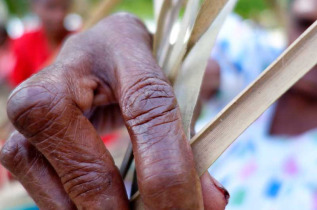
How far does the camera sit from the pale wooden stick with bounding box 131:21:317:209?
457 millimetres

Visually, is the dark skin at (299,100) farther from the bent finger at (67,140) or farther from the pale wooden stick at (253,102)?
the bent finger at (67,140)

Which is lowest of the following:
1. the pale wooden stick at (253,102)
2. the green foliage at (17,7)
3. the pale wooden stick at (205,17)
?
the green foliage at (17,7)

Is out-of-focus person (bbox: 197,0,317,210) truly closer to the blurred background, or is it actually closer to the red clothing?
the blurred background

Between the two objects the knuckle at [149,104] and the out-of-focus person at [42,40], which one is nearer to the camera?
the knuckle at [149,104]

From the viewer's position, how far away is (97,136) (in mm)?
481

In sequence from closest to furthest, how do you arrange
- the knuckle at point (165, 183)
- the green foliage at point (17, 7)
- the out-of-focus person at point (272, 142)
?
1. the knuckle at point (165, 183)
2. the out-of-focus person at point (272, 142)
3. the green foliage at point (17, 7)

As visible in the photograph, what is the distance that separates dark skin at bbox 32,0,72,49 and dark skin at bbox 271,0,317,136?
4.38ft

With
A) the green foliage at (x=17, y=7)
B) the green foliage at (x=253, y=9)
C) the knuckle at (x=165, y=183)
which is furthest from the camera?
the green foliage at (x=17, y=7)

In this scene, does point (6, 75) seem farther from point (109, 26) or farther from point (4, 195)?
point (109, 26)

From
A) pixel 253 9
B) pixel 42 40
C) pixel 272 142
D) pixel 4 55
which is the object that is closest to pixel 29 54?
pixel 42 40

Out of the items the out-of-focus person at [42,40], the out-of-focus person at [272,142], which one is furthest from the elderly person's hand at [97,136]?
the out-of-focus person at [42,40]

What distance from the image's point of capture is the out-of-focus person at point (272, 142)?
0.97 m

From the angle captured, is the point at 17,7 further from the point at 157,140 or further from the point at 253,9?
the point at 157,140

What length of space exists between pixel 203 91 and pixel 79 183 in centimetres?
78
